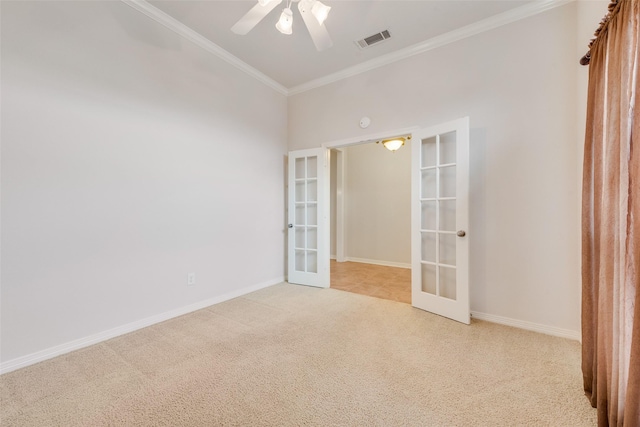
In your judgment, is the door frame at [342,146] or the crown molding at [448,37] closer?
the crown molding at [448,37]

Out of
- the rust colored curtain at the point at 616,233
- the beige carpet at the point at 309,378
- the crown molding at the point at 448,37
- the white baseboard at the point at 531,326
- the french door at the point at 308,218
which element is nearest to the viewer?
the rust colored curtain at the point at 616,233

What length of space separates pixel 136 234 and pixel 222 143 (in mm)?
1385

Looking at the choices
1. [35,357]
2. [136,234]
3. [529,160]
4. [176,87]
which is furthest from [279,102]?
[35,357]

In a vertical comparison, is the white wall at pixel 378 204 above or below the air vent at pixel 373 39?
below

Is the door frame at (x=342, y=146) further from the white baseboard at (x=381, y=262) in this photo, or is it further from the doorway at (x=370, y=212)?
the white baseboard at (x=381, y=262)

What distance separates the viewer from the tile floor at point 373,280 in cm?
336

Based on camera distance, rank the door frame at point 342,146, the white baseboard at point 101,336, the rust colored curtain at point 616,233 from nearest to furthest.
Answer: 1. the rust colored curtain at point 616,233
2. the white baseboard at point 101,336
3. the door frame at point 342,146

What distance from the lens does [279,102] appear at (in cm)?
388

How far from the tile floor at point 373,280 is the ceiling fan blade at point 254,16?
3144mm

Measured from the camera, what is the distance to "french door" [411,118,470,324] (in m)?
2.41

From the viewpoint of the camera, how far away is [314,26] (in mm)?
1897

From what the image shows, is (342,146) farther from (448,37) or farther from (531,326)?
(531,326)

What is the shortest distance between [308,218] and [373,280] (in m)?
1.49

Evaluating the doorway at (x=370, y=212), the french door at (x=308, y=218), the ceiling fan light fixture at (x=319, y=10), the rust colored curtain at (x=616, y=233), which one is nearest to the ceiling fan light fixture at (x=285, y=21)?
the ceiling fan light fixture at (x=319, y=10)
